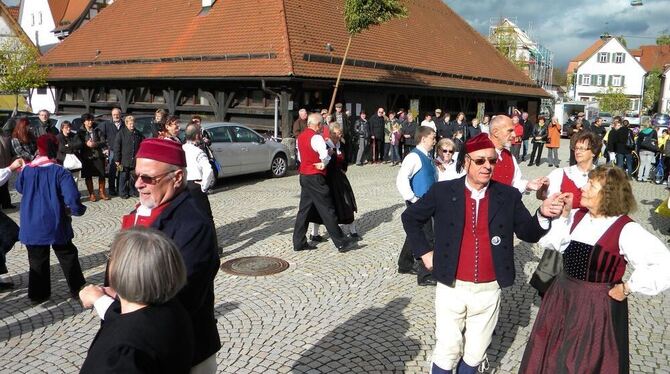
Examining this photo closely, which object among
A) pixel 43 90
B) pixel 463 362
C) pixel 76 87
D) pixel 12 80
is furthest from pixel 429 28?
pixel 463 362

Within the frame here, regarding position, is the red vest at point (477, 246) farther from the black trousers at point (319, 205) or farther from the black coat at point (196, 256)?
the black trousers at point (319, 205)

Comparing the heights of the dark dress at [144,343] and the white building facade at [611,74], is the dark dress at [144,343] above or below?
below

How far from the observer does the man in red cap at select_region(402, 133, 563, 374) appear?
3.42m

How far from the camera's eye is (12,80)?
82.6 ft

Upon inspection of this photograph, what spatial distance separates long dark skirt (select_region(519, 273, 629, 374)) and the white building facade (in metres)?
77.4

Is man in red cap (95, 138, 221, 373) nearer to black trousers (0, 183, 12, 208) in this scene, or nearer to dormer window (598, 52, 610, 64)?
Answer: black trousers (0, 183, 12, 208)

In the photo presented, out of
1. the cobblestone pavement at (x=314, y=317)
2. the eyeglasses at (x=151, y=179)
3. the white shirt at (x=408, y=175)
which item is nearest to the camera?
the eyeglasses at (x=151, y=179)

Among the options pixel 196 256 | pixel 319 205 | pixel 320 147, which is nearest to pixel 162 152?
pixel 196 256

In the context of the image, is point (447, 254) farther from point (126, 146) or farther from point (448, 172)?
point (126, 146)

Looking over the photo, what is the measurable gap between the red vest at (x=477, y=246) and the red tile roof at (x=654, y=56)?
94.3 meters

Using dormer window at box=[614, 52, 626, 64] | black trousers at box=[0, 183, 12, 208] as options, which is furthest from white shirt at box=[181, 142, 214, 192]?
dormer window at box=[614, 52, 626, 64]

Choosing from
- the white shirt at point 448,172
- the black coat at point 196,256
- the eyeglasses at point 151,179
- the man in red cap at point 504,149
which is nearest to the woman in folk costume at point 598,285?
the man in red cap at point 504,149

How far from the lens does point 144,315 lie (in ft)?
6.60

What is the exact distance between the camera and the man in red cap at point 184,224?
2.46 m
